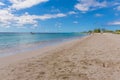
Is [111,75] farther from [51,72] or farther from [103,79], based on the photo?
[51,72]

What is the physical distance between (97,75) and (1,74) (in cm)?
422

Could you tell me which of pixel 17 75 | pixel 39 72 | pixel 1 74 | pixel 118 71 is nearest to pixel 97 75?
pixel 118 71

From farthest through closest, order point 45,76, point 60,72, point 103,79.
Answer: point 60,72 → point 45,76 → point 103,79

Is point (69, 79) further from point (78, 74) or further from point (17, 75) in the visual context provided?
point (17, 75)

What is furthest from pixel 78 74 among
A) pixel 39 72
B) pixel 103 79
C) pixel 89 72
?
pixel 39 72

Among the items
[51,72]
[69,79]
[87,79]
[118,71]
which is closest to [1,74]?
[51,72]

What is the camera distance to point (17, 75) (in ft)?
24.6

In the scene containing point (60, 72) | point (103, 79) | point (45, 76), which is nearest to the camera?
point (103, 79)

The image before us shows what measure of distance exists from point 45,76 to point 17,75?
125 cm

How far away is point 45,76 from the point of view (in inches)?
288

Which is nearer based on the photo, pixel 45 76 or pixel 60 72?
pixel 45 76

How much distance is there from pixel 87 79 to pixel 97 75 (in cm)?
78

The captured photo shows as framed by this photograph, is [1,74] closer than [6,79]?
No

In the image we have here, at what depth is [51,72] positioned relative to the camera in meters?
7.97
